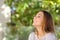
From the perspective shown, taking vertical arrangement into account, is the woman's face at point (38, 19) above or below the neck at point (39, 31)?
above

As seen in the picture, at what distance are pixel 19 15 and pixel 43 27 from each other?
1.06 feet

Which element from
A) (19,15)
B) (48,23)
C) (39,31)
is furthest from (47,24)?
(19,15)

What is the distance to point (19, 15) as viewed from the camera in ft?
6.05

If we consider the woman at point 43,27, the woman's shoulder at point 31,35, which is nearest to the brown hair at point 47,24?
the woman at point 43,27

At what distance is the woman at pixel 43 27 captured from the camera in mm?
1647

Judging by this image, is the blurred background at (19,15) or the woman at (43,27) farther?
the blurred background at (19,15)

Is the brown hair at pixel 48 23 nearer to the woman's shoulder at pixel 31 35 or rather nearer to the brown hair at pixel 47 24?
the brown hair at pixel 47 24

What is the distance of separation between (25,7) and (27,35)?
0.99 ft

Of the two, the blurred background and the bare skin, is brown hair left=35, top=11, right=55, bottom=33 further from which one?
the blurred background

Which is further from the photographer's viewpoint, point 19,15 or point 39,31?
point 19,15

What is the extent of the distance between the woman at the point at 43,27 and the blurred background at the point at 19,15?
84mm

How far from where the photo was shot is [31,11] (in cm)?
184

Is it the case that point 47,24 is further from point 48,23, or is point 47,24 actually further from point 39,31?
point 39,31

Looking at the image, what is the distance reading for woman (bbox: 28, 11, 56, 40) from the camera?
64.9 inches
